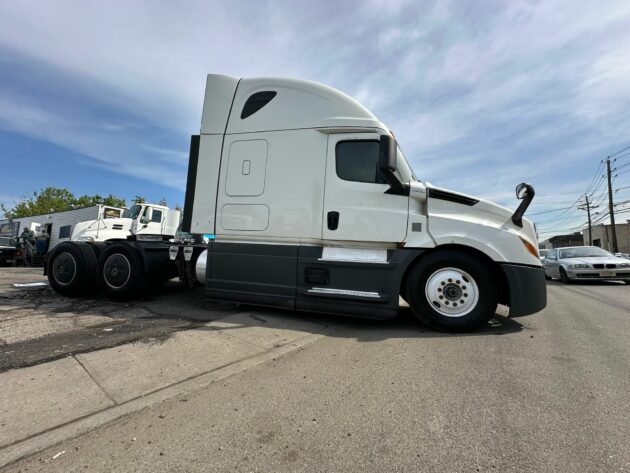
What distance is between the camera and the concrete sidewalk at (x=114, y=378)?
2.04m

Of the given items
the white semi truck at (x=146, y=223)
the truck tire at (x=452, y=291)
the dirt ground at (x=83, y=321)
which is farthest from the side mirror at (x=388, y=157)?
the white semi truck at (x=146, y=223)

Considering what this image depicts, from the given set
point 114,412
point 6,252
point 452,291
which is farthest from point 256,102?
point 6,252

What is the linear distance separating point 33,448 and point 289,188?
3692 mm

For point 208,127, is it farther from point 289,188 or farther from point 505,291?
point 505,291

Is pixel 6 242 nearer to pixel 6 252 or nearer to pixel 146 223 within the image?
pixel 6 252

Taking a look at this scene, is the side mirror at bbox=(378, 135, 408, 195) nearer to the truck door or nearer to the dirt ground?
the truck door

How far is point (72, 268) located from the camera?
244 inches

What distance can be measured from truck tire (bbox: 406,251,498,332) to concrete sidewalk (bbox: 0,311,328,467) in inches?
55.5

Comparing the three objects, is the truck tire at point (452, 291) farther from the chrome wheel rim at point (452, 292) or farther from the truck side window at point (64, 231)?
the truck side window at point (64, 231)

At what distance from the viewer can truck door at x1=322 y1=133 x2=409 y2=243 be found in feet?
14.5

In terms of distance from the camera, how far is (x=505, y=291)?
4.33m

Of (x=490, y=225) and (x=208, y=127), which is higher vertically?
(x=208, y=127)

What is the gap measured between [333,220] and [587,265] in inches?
434

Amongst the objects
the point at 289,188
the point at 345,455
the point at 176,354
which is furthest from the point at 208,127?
the point at 345,455
